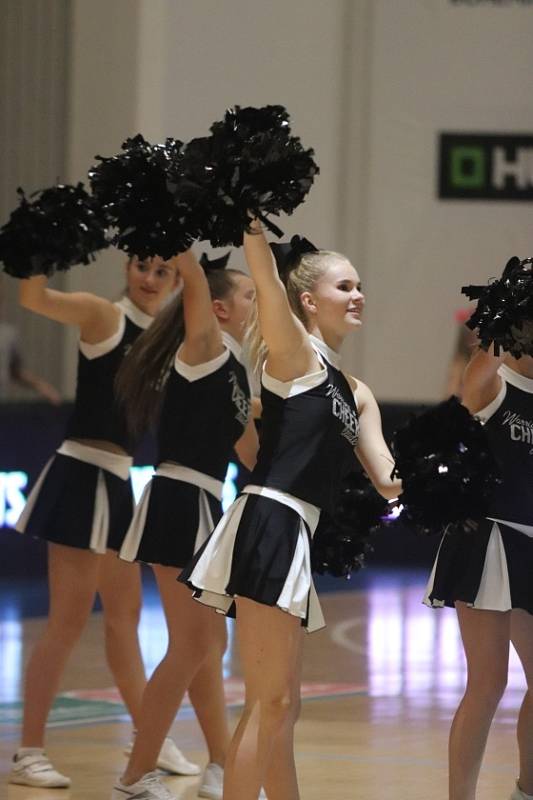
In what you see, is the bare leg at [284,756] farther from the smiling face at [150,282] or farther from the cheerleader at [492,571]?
the smiling face at [150,282]

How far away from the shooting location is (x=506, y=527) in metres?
4.07

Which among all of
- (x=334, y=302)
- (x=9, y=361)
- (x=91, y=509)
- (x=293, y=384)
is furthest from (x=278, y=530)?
(x=9, y=361)

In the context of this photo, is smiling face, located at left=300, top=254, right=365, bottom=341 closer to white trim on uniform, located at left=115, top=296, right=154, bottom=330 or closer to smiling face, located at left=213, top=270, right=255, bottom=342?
smiling face, located at left=213, top=270, right=255, bottom=342

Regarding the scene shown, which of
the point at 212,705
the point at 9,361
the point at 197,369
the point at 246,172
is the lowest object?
the point at 212,705

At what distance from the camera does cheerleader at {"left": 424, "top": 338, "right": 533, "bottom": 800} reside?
156 inches

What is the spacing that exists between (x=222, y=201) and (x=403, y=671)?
3.63 m

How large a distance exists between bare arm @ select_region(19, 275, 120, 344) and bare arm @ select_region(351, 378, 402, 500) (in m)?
1.21

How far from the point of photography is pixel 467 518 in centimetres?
389

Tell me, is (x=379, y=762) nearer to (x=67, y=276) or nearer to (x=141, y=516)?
(x=141, y=516)

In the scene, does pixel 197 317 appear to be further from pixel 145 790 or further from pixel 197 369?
pixel 145 790

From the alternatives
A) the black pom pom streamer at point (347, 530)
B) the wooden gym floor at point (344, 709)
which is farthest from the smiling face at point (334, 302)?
the wooden gym floor at point (344, 709)

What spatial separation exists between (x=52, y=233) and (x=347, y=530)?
1.48m

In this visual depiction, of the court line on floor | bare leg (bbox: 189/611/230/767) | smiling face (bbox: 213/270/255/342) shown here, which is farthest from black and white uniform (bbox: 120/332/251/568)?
the court line on floor

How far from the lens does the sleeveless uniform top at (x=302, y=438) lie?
3713 mm
